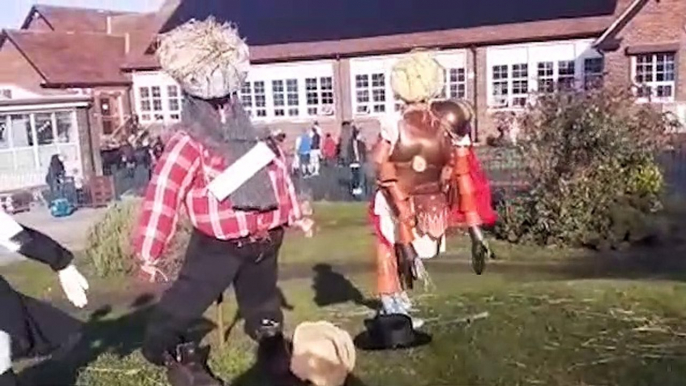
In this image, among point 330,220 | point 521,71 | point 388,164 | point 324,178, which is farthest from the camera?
point 521,71

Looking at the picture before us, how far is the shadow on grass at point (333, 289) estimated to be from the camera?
775cm

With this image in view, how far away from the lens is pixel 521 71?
26906mm

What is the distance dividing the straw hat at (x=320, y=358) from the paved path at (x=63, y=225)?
8898 millimetres

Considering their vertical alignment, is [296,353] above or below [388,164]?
below

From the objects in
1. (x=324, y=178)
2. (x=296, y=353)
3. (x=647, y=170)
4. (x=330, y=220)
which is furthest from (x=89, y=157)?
(x=296, y=353)

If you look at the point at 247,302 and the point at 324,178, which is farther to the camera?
the point at 324,178

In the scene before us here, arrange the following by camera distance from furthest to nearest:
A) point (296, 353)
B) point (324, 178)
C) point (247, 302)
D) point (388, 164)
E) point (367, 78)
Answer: point (367, 78)
point (324, 178)
point (388, 164)
point (247, 302)
point (296, 353)

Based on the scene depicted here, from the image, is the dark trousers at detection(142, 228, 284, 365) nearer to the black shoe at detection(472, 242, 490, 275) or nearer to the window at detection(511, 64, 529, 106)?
the black shoe at detection(472, 242, 490, 275)

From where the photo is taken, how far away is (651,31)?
79.0ft

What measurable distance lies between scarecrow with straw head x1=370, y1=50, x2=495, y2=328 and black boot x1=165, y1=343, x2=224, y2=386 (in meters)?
1.48

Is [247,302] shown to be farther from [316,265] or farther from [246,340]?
[316,265]

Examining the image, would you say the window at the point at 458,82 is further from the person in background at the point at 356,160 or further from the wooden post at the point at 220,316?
the wooden post at the point at 220,316

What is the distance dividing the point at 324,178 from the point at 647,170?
9.25 metres

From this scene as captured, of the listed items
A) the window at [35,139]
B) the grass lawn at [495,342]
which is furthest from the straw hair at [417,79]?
the window at [35,139]
